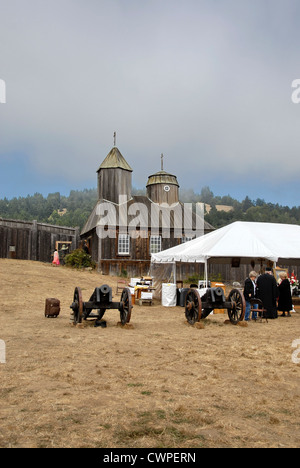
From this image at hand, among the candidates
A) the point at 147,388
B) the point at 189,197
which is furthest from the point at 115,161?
the point at 189,197

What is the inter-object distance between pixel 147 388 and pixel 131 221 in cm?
2419

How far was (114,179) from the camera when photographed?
104 ft

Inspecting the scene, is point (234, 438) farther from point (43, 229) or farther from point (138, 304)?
point (43, 229)

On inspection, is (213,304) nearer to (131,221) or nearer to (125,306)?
(125,306)

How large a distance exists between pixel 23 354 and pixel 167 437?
4.06 metres

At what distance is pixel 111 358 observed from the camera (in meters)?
6.53

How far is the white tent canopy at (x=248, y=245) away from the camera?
14.0 meters

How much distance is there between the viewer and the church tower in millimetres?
31531

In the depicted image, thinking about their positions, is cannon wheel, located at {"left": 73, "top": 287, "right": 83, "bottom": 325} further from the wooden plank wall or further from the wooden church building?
the wooden church building

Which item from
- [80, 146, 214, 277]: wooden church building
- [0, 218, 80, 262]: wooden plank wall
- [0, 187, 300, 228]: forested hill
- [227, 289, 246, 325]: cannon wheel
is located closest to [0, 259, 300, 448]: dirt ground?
[227, 289, 246, 325]: cannon wheel

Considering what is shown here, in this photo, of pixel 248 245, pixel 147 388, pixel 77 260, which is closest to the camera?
pixel 147 388

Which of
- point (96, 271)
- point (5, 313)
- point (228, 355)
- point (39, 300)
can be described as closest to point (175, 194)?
point (96, 271)

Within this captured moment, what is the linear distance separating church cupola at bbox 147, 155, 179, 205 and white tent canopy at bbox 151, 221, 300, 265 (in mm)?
15828

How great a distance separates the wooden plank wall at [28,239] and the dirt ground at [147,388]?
16362 mm
